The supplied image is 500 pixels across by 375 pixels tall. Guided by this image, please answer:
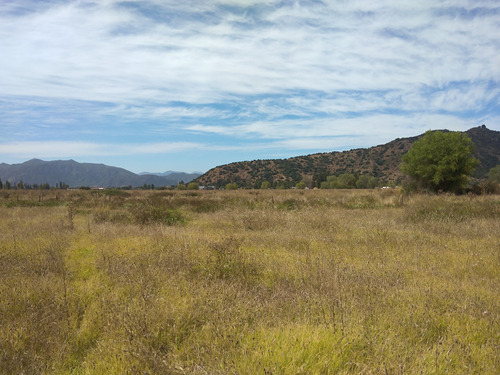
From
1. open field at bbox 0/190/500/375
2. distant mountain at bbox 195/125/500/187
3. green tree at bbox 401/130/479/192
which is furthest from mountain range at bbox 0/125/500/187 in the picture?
open field at bbox 0/190/500/375

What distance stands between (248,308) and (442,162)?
30465 millimetres

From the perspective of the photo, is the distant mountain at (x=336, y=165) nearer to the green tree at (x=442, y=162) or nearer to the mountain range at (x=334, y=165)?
the mountain range at (x=334, y=165)

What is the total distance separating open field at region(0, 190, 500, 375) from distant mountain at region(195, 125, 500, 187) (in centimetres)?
7973

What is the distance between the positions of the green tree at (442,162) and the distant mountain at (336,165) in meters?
53.3

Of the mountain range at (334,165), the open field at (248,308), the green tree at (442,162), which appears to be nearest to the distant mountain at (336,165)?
the mountain range at (334,165)

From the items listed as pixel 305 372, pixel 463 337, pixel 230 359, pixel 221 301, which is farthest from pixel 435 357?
pixel 221 301

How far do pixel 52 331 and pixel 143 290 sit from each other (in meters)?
1.19

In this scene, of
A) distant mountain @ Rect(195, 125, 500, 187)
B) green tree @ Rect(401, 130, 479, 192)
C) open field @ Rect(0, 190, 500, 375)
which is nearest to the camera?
open field @ Rect(0, 190, 500, 375)

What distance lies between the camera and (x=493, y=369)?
2957mm

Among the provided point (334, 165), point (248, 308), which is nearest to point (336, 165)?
point (334, 165)

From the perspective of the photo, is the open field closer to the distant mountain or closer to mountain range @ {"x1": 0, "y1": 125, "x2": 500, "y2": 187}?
mountain range @ {"x1": 0, "y1": 125, "x2": 500, "y2": 187}

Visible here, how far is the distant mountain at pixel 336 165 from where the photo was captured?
85438 millimetres

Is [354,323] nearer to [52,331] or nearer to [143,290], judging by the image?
[143,290]

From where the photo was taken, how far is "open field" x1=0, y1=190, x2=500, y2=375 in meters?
3.07
